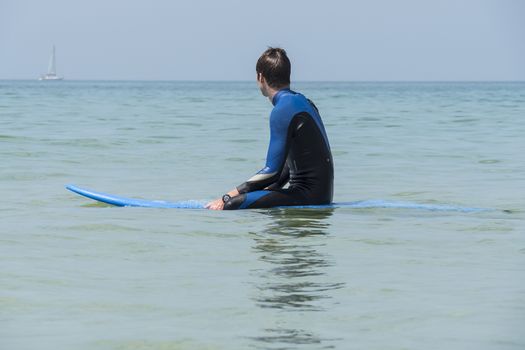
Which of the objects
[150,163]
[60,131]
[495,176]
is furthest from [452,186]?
[60,131]

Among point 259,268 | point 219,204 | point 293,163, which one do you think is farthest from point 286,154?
point 259,268

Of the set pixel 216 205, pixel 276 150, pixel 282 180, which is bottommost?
pixel 216 205

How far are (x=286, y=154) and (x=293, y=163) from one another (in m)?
0.27

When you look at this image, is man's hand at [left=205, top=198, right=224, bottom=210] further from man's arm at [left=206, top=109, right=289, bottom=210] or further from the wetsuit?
man's arm at [left=206, top=109, right=289, bottom=210]

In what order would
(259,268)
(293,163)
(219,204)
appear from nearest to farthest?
(259,268) < (293,163) < (219,204)

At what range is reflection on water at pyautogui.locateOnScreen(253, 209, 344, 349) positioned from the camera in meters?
Answer: 4.03

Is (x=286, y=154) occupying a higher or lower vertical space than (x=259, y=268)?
higher

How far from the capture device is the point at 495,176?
1196 cm

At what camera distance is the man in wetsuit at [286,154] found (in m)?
7.43

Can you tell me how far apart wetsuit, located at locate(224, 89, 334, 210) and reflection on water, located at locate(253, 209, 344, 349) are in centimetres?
14
